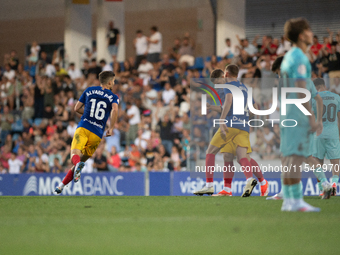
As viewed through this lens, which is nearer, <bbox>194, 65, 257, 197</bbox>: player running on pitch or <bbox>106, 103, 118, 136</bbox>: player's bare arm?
<bbox>194, 65, 257, 197</bbox>: player running on pitch

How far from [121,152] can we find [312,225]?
526 inches

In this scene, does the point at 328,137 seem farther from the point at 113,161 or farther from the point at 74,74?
the point at 74,74

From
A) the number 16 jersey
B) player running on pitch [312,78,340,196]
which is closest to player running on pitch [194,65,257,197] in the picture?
player running on pitch [312,78,340,196]

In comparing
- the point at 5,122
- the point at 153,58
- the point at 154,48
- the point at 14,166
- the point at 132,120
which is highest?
the point at 154,48

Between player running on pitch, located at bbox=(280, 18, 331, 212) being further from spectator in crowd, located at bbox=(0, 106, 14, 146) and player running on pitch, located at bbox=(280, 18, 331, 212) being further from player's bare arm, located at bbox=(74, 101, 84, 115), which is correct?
spectator in crowd, located at bbox=(0, 106, 14, 146)

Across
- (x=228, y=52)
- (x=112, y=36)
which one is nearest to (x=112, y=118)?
(x=228, y=52)

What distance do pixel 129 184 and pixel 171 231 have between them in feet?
38.4

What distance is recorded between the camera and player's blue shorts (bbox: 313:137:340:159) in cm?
984

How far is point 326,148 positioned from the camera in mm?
9883

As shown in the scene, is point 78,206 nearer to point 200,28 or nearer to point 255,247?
point 255,247

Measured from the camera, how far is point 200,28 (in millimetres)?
27969

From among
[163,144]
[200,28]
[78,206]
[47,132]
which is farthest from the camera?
[200,28]

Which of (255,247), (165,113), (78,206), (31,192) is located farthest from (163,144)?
(255,247)

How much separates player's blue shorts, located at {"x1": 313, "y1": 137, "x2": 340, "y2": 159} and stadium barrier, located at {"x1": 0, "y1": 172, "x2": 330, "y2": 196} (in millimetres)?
5124
